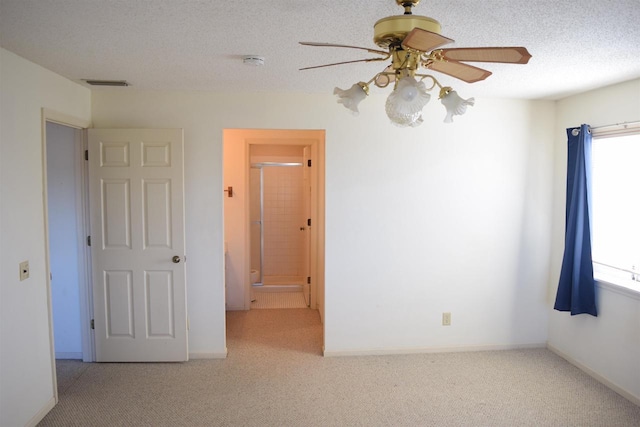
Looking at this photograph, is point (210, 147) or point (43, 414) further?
point (210, 147)

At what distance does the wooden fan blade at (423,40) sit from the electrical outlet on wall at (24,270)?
2551 mm

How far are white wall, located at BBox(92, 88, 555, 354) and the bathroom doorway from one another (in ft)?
7.30

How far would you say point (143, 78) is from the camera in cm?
310

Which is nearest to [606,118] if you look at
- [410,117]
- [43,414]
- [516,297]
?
[516,297]

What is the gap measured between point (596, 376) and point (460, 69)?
9.78 ft

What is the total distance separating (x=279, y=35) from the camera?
2.16 m

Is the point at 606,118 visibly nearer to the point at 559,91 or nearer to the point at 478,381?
the point at 559,91

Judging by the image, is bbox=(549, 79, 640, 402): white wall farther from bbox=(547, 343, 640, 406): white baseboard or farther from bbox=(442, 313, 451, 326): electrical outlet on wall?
bbox=(442, 313, 451, 326): electrical outlet on wall

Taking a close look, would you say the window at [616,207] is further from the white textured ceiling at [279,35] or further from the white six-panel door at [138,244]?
the white six-panel door at [138,244]

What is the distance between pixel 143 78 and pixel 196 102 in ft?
1.80

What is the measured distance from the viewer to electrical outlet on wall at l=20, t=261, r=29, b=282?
8.57ft

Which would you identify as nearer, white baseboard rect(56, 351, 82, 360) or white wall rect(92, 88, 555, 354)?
white wall rect(92, 88, 555, 354)

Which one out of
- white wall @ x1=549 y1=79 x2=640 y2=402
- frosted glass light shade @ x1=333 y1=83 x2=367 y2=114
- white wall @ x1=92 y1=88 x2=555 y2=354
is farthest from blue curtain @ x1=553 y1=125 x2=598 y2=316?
frosted glass light shade @ x1=333 y1=83 x2=367 y2=114

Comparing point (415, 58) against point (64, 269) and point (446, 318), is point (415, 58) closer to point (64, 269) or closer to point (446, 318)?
point (446, 318)
